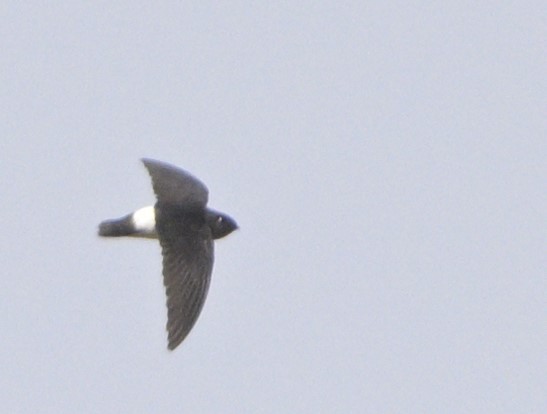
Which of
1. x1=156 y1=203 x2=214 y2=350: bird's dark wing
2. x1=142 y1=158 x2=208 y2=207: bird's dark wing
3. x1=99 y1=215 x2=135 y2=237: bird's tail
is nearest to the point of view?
x1=156 y1=203 x2=214 y2=350: bird's dark wing

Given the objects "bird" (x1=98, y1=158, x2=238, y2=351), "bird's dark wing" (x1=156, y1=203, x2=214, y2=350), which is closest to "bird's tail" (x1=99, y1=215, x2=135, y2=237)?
"bird" (x1=98, y1=158, x2=238, y2=351)

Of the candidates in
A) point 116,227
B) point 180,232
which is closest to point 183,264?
point 180,232

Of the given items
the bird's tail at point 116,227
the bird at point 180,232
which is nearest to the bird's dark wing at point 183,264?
the bird at point 180,232

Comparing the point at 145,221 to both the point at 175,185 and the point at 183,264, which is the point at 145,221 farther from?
the point at 183,264

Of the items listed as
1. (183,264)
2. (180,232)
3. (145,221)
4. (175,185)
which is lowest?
(183,264)

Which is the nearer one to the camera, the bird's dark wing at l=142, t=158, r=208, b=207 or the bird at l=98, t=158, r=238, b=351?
the bird at l=98, t=158, r=238, b=351

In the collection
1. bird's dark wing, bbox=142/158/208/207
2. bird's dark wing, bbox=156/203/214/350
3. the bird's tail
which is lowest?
bird's dark wing, bbox=156/203/214/350

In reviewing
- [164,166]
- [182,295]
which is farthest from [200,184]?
[182,295]

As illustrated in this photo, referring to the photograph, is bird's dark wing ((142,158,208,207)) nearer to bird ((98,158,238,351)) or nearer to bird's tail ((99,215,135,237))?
bird ((98,158,238,351))

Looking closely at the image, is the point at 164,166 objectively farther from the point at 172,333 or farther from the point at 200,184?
the point at 172,333
